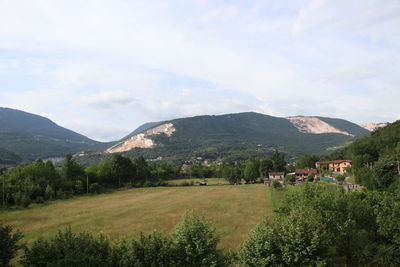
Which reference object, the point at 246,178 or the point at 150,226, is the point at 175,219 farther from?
the point at 246,178

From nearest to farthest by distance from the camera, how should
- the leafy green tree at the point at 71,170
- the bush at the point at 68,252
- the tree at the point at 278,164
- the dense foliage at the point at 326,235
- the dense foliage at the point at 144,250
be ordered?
the bush at the point at 68,252 < the dense foliage at the point at 144,250 < the dense foliage at the point at 326,235 < the leafy green tree at the point at 71,170 < the tree at the point at 278,164

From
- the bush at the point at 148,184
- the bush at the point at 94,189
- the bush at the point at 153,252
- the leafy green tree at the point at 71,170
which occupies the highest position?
the leafy green tree at the point at 71,170


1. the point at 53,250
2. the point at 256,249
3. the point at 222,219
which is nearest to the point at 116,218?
the point at 222,219

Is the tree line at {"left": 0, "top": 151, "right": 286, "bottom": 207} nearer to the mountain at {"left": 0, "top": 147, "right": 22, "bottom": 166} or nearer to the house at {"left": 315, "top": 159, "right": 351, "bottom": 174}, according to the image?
the house at {"left": 315, "top": 159, "right": 351, "bottom": 174}

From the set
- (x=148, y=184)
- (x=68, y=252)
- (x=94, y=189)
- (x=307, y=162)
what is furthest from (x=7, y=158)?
(x=68, y=252)

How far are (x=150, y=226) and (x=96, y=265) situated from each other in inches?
877

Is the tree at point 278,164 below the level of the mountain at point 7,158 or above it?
below

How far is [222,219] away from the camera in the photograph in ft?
127

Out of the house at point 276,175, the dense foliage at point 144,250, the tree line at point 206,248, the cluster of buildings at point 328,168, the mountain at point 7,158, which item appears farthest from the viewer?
the mountain at point 7,158

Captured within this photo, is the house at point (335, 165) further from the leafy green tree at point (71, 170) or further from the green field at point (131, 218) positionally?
the leafy green tree at point (71, 170)

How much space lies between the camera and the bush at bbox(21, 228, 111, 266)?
13.6 m

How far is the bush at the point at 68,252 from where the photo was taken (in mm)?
13555

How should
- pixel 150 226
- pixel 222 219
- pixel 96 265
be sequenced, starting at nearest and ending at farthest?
pixel 96 265 → pixel 150 226 → pixel 222 219

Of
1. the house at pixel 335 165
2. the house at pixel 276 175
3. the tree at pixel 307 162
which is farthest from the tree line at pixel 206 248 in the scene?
the tree at pixel 307 162
